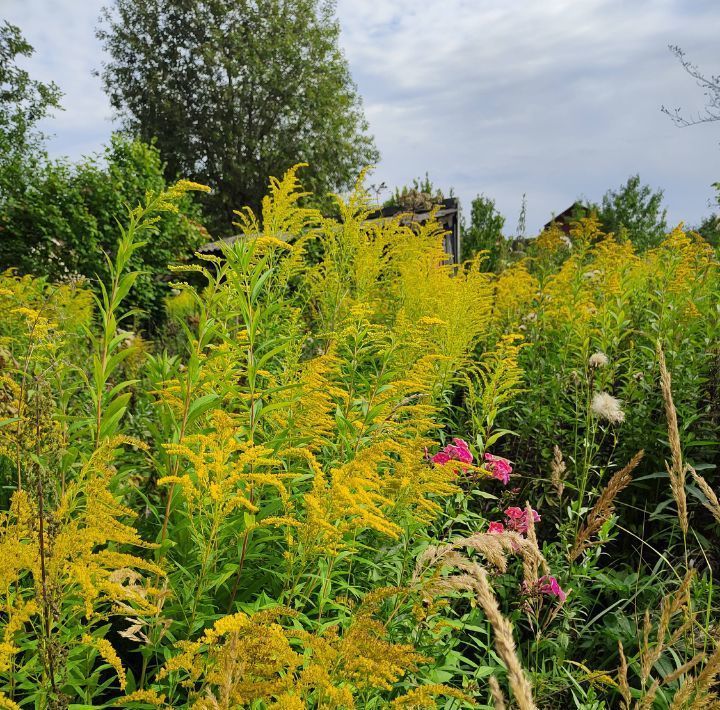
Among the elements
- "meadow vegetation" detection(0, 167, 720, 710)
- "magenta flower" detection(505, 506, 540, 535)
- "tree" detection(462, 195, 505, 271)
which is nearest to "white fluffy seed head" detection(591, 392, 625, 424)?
"meadow vegetation" detection(0, 167, 720, 710)

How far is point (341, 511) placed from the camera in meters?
1.68

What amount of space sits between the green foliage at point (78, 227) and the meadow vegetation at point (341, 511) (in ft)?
27.1

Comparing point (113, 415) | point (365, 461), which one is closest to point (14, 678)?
point (113, 415)

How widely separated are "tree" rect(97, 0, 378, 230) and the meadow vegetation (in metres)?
26.1

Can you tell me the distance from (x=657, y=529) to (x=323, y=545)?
2.97 meters

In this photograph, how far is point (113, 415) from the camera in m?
2.12

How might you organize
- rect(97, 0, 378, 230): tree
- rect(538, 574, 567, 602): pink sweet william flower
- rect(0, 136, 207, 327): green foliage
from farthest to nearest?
1. rect(97, 0, 378, 230): tree
2. rect(0, 136, 207, 327): green foliage
3. rect(538, 574, 567, 602): pink sweet william flower

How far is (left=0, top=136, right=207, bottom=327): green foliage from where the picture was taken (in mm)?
12750

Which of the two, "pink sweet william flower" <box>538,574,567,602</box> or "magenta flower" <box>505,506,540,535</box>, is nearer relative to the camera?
"pink sweet william flower" <box>538,574,567,602</box>

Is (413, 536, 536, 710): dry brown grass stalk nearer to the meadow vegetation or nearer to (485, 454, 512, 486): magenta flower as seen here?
the meadow vegetation

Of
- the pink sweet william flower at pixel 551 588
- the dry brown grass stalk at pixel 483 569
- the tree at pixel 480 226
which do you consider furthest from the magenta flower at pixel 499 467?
the tree at pixel 480 226

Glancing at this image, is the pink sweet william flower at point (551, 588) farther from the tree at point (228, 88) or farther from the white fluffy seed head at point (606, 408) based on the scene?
the tree at point (228, 88)

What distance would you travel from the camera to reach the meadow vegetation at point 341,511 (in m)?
1.52

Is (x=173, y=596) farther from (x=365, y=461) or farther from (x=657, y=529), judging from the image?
(x=657, y=529)
